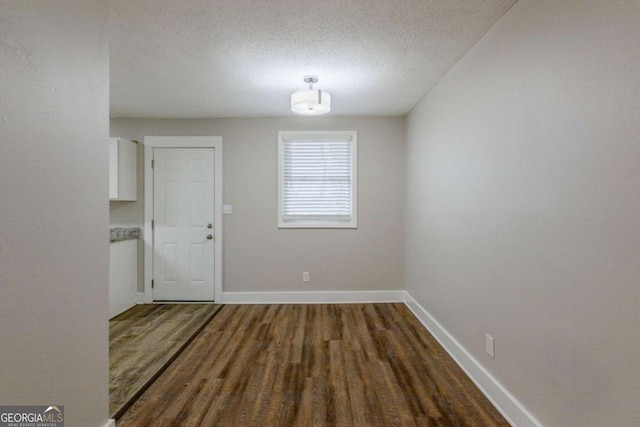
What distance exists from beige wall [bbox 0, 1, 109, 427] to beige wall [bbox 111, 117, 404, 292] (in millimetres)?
2587

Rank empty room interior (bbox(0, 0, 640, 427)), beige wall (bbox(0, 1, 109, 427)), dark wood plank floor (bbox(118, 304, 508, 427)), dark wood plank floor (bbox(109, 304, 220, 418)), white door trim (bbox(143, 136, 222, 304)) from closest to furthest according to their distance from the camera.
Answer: beige wall (bbox(0, 1, 109, 427)) → empty room interior (bbox(0, 0, 640, 427)) → dark wood plank floor (bbox(118, 304, 508, 427)) → dark wood plank floor (bbox(109, 304, 220, 418)) → white door trim (bbox(143, 136, 222, 304))

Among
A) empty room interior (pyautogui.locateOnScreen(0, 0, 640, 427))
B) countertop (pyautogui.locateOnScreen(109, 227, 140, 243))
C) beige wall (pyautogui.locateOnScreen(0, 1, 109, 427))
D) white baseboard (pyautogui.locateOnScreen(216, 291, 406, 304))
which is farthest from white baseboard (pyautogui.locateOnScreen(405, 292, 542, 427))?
countertop (pyautogui.locateOnScreen(109, 227, 140, 243))

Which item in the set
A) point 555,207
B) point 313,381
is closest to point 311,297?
point 313,381

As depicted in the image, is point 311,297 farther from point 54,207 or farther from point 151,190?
point 54,207

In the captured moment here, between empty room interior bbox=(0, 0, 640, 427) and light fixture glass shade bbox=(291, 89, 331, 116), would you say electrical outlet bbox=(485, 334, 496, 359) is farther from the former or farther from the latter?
light fixture glass shade bbox=(291, 89, 331, 116)

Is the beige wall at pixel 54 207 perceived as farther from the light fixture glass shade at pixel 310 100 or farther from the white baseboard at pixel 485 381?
the white baseboard at pixel 485 381

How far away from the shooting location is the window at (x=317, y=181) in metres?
4.25

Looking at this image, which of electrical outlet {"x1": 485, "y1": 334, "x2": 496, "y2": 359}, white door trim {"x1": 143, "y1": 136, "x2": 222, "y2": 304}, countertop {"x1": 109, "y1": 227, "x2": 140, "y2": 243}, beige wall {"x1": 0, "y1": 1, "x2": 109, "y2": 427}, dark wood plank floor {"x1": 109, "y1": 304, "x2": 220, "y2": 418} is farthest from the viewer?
white door trim {"x1": 143, "y1": 136, "x2": 222, "y2": 304}

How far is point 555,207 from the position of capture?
1.52 m

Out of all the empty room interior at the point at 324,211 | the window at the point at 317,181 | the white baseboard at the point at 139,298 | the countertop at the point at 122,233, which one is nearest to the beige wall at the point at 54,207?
the empty room interior at the point at 324,211

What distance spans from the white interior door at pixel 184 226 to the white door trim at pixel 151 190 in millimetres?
54

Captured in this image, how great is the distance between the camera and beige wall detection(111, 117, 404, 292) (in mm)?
4211

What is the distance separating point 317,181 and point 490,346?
9.18ft

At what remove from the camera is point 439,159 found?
3.00 meters
